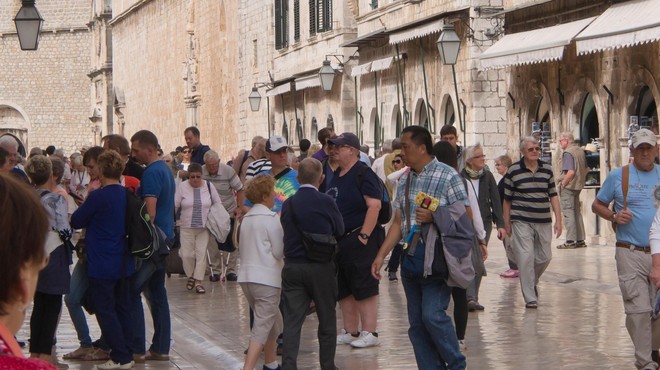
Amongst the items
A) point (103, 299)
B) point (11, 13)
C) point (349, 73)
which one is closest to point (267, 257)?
point (103, 299)

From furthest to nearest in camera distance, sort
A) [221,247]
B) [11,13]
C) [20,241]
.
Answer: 1. [11,13]
2. [221,247]
3. [20,241]

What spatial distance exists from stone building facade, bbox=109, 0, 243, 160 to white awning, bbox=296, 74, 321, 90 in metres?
9.65

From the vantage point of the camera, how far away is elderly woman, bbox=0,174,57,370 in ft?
8.74

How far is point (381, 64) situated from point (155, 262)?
19.2 meters

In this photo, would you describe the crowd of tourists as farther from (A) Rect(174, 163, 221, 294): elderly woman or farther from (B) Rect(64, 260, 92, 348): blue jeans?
(A) Rect(174, 163, 221, 294): elderly woman

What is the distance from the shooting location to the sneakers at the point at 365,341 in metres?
10.5

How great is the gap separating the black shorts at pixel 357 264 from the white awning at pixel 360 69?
768 inches

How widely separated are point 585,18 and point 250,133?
23.5m

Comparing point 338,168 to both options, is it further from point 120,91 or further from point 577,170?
point 120,91

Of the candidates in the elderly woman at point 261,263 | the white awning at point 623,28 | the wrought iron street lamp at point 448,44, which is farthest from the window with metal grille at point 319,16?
the elderly woman at point 261,263

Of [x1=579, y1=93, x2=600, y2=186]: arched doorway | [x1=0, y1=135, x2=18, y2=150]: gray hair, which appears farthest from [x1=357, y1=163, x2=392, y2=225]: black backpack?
[x1=579, y1=93, x2=600, y2=186]: arched doorway

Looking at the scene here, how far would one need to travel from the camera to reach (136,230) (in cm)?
955

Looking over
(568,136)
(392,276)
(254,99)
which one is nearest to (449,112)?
(568,136)

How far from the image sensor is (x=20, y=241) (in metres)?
2.68
